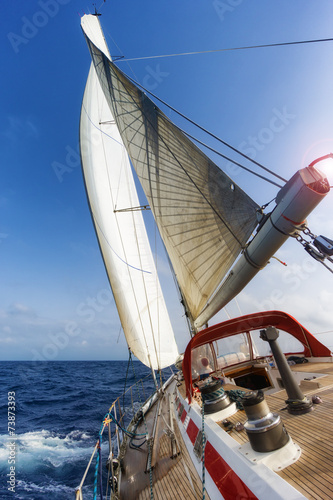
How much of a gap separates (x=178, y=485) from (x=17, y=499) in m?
7.09

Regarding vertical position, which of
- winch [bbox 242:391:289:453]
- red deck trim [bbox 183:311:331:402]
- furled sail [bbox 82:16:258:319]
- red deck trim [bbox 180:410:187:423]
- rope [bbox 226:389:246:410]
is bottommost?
red deck trim [bbox 180:410:187:423]

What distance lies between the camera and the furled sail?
4.70 m

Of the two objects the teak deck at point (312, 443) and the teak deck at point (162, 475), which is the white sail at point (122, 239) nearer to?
the teak deck at point (162, 475)

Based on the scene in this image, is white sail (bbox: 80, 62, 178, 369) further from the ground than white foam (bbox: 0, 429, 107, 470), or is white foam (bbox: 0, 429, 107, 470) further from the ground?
white sail (bbox: 80, 62, 178, 369)

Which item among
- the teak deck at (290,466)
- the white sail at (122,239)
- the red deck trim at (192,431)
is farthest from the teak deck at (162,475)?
the white sail at (122,239)

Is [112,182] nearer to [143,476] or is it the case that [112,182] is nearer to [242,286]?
[242,286]

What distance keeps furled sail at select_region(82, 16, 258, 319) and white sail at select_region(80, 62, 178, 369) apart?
3.21 meters

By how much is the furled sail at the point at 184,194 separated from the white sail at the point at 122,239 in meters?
3.21

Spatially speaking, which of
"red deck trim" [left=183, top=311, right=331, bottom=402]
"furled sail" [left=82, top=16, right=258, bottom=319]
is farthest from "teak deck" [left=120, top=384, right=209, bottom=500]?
"furled sail" [left=82, top=16, right=258, bottom=319]

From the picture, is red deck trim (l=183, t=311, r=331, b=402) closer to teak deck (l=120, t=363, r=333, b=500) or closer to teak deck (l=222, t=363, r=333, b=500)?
teak deck (l=120, t=363, r=333, b=500)

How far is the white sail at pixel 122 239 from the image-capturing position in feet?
35.9

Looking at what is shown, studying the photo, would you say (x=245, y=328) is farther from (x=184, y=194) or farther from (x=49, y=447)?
(x=49, y=447)

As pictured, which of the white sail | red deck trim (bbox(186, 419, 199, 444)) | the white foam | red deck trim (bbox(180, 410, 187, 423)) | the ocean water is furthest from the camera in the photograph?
the white sail

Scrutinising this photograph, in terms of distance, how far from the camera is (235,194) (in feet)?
14.4
